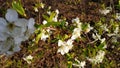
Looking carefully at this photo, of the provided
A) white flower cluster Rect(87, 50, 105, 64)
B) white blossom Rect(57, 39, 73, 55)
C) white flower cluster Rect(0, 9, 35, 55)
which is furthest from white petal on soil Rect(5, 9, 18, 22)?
white flower cluster Rect(87, 50, 105, 64)

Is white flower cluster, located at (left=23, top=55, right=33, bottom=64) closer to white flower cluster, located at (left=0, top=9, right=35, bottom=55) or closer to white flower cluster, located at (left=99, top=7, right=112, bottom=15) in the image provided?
white flower cluster, located at (left=99, top=7, right=112, bottom=15)

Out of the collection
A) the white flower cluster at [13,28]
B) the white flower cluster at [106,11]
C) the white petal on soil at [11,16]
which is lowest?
the white flower cluster at [106,11]

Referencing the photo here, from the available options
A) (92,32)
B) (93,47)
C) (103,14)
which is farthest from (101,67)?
(103,14)

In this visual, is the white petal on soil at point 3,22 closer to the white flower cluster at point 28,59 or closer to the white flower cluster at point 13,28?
the white flower cluster at point 13,28

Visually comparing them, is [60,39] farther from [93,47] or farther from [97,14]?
[97,14]

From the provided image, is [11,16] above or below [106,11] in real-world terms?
above

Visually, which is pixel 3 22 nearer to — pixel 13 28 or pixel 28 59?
pixel 13 28

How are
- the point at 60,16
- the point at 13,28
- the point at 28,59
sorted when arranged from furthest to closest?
1. the point at 60,16
2. the point at 28,59
3. the point at 13,28

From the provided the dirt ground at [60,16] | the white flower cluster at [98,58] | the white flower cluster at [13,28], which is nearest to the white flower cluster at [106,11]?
the dirt ground at [60,16]

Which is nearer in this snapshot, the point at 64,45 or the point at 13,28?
the point at 13,28

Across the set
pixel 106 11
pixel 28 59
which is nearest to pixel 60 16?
pixel 106 11

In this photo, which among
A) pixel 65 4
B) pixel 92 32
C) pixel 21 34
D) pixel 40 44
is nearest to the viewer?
pixel 21 34
